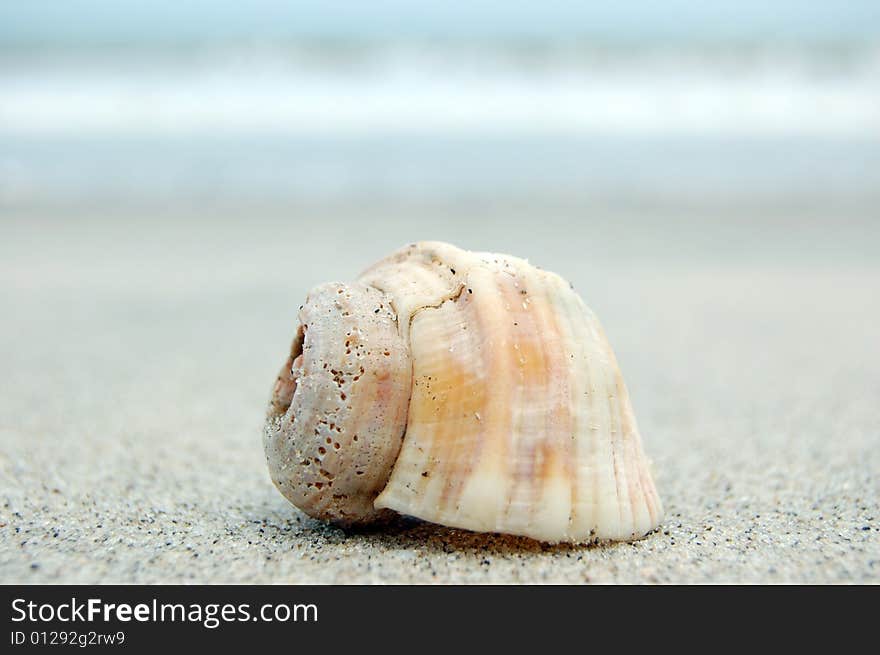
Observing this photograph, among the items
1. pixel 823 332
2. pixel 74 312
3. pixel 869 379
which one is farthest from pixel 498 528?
pixel 74 312

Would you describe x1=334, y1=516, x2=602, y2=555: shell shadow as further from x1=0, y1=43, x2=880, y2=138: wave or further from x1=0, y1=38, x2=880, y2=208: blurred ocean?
x1=0, y1=43, x2=880, y2=138: wave

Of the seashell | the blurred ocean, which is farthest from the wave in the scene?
the seashell

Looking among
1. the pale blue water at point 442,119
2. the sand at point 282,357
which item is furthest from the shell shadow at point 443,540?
the pale blue water at point 442,119

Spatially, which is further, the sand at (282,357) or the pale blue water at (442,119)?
the pale blue water at (442,119)

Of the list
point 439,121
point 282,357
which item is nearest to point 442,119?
point 439,121

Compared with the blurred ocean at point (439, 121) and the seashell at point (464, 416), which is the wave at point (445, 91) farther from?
the seashell at point (464, 416)

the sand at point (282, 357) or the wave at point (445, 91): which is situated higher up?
the wave at point (445, 91)
